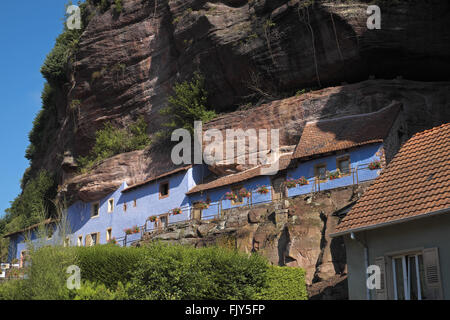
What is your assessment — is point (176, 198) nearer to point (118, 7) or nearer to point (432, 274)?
point (118, 7)

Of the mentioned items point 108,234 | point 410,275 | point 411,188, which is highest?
point 108,234

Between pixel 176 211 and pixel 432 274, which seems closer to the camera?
pixel 432 274

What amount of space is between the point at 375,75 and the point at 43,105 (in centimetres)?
3454

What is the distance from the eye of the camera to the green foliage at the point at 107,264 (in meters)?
19.4

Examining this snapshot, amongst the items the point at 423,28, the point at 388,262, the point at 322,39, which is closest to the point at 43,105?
the point at 322,39

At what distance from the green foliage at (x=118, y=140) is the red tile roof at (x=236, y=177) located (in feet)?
27.2

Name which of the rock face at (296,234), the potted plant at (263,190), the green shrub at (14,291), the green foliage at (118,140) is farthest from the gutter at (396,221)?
the green foliage at (118,140)

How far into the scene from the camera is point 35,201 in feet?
153

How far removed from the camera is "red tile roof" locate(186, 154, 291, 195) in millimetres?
29297

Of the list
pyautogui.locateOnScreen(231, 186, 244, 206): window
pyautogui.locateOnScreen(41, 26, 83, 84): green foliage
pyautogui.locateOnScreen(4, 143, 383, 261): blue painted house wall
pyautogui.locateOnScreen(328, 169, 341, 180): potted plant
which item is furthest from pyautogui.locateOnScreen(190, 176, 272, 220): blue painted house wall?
pyautogui.locateOnScreen(41, 26, 83, 84): green foliage

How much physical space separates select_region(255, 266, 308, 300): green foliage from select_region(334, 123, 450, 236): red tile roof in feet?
12.1

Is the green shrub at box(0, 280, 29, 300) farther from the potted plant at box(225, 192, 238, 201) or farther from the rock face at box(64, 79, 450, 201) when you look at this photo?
the rock face at box(64, 79, 450, 201)

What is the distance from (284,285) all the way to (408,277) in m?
5.14

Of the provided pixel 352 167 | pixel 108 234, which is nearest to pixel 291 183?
pixel 352 167
